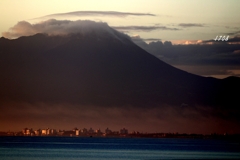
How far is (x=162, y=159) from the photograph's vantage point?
46.0 metres

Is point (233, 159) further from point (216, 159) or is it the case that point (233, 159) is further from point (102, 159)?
point (102, 159)

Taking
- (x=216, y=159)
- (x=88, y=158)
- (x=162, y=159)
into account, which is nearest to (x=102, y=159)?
(x=88, y=158)

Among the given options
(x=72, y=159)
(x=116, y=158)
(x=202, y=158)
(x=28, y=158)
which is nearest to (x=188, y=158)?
(x=202, y=158)

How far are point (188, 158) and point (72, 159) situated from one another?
7997mm

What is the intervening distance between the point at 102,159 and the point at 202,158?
6851 millimetres

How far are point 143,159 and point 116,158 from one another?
2.28 m

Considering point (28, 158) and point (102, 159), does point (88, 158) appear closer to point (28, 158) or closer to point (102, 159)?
point (102, 159)

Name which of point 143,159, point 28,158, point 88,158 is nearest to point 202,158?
point 143,159

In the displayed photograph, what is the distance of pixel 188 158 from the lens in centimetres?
4694

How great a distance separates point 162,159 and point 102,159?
416 centimetres

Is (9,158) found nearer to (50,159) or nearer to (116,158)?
(50,159)

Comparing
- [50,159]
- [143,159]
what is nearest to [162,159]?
[143,159]

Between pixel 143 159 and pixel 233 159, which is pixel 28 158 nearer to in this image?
pixel 143 159

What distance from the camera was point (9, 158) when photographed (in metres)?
45.5
